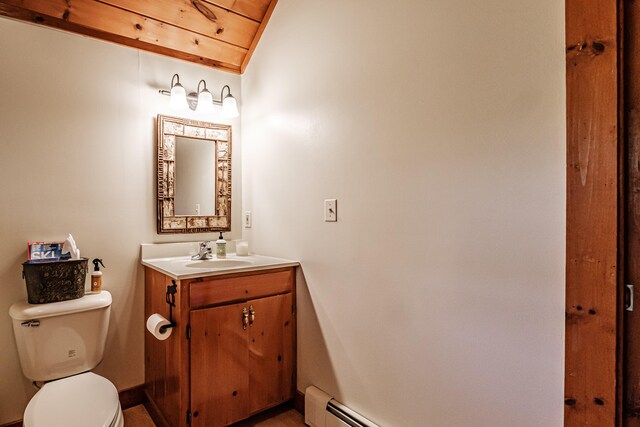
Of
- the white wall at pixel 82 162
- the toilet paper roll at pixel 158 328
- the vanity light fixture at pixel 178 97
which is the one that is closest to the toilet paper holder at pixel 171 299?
the toilet paper roll at pixel 158 328

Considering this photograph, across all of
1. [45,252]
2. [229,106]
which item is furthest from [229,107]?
[45,252]

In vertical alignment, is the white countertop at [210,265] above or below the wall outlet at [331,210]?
below

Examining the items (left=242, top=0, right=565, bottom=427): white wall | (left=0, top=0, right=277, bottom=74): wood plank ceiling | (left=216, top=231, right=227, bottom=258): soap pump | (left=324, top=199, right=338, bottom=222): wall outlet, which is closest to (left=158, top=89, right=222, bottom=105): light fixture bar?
(left=0, top=0, right=277, bottom=74): wood plank ceiling

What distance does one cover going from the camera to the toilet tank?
5.40 ft

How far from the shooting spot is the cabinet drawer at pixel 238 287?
5.61 feet

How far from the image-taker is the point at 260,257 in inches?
92.0

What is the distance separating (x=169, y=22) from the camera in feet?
6.94

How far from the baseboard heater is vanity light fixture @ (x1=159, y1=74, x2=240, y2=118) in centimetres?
177

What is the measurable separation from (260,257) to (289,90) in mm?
1058

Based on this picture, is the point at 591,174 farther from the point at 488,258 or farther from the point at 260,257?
the point at 260,257

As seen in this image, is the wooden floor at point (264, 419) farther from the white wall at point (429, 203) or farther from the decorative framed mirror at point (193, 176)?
the decorative framed mirror at point (193, 176)

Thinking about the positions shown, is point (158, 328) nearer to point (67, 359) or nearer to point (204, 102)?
point (67, 359)

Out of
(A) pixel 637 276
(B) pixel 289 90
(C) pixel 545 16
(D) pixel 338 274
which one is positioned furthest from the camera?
(B) pixel 289 90

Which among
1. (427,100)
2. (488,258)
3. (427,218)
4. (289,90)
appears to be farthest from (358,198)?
(289,90)
